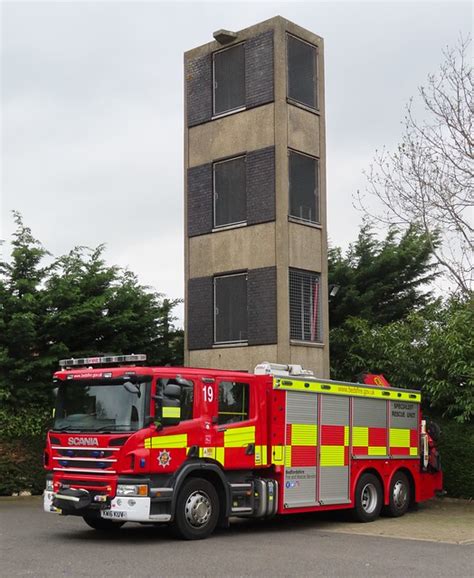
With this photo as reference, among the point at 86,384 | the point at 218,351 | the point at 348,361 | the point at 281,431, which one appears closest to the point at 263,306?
the point at 218,351

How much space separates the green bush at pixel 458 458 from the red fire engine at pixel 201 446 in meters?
4.03

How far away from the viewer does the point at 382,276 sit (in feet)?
88.7

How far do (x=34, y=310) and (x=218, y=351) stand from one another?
4596 millimetres

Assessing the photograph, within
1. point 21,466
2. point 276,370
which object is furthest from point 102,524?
point 21,466

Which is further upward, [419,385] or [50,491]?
[419,385]

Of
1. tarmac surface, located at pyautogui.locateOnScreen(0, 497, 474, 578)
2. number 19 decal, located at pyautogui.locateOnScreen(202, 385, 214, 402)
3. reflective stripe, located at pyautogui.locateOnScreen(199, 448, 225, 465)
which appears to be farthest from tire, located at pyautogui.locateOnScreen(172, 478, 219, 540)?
number 19 decal, located at pyautogui.locateOnScreen(202, 385, 214, 402)

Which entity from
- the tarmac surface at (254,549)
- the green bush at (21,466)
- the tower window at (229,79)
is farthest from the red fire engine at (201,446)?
the tower window at (229,79)

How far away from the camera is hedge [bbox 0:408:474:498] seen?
1981cm

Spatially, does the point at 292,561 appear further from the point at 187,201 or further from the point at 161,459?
the point at 187,201

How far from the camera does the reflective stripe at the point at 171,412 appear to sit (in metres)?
12.9

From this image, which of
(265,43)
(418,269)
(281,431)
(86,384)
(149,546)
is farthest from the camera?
(418,269)

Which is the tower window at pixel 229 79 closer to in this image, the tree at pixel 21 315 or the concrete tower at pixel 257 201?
the concrete tower at pixel 257 201

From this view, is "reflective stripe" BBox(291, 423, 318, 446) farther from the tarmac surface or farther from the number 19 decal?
the number 19 decal

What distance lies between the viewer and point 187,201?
2375 cm
